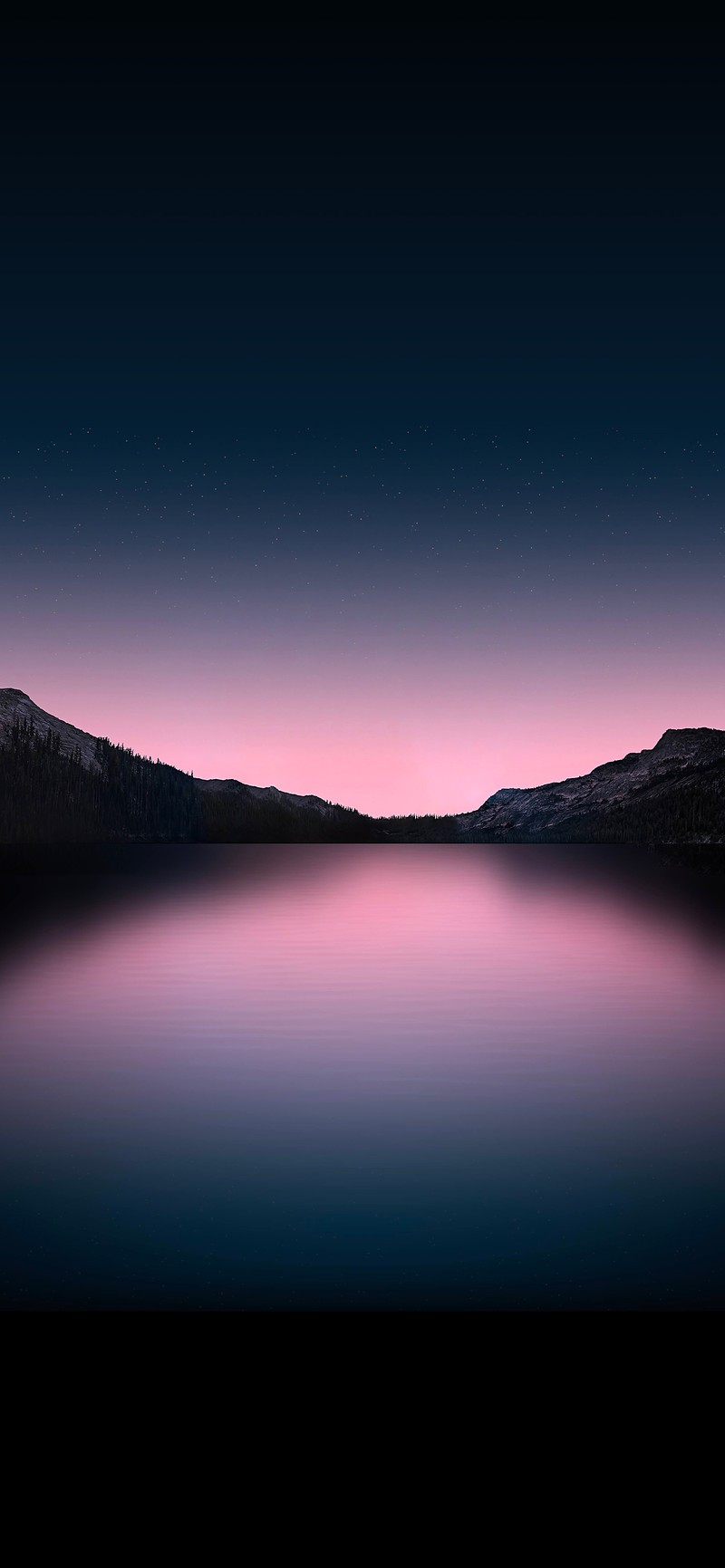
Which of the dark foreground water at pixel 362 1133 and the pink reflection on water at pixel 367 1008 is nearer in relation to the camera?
the dark foreground water at pixel 362 1133

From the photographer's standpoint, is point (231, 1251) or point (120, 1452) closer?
point (120, 1452)

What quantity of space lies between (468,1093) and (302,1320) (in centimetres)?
1596

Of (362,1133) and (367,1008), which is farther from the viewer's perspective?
(367,1008)

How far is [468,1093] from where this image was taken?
2306 cm

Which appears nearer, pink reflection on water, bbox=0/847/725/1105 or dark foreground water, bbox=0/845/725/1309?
dark foreground water, bbox=0/845/725/1309

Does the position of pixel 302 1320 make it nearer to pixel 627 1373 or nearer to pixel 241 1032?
pixel 627 1373

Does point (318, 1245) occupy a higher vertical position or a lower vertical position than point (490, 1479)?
lower

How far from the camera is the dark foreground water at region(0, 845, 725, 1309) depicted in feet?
40.2

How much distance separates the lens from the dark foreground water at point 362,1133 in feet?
40.2

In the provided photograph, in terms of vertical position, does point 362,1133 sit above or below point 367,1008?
below

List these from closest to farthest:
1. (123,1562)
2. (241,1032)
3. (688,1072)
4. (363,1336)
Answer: (123,1562) < (363,1336) < (688,1072) < (241,1032)

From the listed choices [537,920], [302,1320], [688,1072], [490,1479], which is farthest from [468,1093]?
[537,920]

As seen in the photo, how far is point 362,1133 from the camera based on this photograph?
19.5 metres

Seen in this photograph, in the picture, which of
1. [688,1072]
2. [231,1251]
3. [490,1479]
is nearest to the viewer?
[490,1479]
